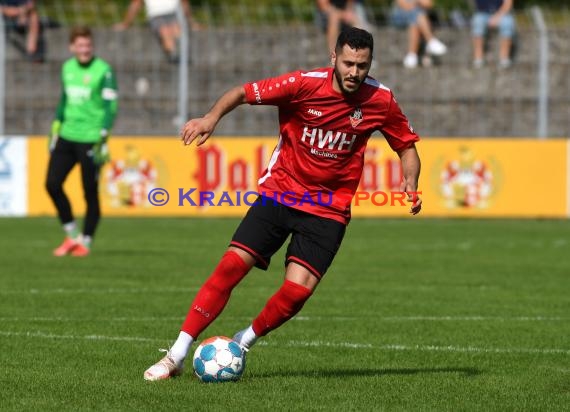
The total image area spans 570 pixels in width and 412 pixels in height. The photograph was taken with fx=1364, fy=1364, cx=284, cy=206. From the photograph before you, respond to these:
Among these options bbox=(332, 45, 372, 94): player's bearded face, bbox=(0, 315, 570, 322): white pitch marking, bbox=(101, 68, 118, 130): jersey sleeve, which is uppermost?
bbox=(332, 45, 372, 94): player's bearded face

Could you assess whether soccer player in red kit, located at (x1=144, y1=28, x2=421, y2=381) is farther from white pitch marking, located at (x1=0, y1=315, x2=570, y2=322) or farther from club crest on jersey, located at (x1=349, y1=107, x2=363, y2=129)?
white pitch marking, located at (x1=0, y1=315, x2=570, y2=322)

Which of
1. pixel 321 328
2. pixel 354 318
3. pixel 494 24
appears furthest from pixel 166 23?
pixel 321 328

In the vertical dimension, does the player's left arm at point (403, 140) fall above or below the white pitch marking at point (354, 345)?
above

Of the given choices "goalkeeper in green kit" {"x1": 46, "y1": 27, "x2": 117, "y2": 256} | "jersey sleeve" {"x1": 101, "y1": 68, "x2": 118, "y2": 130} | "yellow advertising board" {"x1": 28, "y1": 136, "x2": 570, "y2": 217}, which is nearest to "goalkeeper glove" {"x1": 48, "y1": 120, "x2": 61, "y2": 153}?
"goalkeeper in green kit" {"x1": 46, "y1": 27, "x2": 117, "y2": 256}

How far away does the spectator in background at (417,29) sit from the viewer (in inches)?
952

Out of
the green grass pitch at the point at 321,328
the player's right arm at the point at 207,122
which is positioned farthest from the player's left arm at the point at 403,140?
the green grass pitch at the point at 321,328

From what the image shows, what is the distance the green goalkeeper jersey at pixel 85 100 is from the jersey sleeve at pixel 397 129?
719 cm

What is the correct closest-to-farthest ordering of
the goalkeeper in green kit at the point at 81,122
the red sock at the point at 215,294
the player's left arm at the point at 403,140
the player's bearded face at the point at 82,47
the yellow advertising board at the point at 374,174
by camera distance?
the red sock at the point at 215,294 < the player's left arm at the point at 403,140 < the player's bearded face at the point at 82,47 < the goalkeeper in green kit at the point at 81,122 < the yellow advertising board at the point at 374,174

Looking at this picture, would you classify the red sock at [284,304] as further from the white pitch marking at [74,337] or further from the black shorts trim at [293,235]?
the white pitch marking at [74,337]

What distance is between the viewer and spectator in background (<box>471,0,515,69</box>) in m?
24.3

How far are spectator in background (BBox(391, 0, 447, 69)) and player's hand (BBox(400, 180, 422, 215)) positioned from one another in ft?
55.3

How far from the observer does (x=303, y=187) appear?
24.6ft

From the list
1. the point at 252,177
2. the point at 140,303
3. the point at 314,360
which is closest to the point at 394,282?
the point at 140,303

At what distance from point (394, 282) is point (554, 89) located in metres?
12.7
